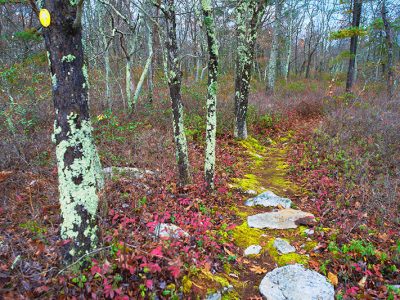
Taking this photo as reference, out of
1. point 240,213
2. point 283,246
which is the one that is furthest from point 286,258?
point 240,213

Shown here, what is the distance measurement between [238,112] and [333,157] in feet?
13.7

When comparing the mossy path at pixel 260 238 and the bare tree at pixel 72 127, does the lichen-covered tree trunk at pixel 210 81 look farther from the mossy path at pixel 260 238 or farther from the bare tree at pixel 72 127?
the bare tree at pixel 72 127

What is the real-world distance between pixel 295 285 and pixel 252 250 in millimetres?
1025

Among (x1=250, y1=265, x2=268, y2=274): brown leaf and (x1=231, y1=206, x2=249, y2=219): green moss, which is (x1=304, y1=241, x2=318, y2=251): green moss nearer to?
(x1=250, y1=265, x2=268, y2=274): brown leaf

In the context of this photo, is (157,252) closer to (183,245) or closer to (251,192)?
(183,245)

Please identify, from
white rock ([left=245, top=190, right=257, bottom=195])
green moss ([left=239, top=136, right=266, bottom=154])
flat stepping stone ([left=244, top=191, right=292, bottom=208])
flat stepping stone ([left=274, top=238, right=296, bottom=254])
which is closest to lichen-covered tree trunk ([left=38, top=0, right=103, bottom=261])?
flat stepping stone ([left=274, top=238, right=296, bottom=254])

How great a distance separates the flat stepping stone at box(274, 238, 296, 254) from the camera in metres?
4.64

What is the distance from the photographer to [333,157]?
25.5ft

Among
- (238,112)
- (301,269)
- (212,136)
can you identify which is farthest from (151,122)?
(301,269)

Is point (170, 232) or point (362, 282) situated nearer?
point (362, 282)

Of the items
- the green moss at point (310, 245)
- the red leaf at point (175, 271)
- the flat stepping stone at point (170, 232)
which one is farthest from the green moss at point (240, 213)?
the red leaf at point (175, 271)

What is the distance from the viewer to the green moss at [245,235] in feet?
16.1

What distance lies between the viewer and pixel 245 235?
5133mm

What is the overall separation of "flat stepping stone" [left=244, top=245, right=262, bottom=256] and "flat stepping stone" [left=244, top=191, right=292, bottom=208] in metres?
1.70
